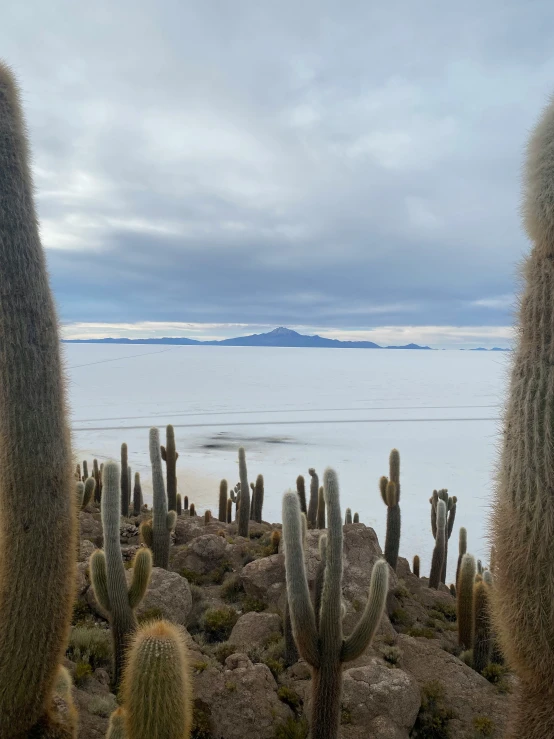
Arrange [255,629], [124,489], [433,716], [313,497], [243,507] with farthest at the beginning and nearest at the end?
[124,489] < [313,497] < [243,507] < [255,629] < [433,716]

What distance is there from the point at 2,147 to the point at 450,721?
5.72m

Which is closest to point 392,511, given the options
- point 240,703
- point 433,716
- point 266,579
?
point 266,579

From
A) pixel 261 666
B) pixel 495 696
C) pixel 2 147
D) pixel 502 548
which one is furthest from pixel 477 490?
pixel 2 147

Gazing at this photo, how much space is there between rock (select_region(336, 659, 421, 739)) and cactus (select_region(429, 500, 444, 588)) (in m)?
4.04

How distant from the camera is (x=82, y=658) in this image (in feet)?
15.3

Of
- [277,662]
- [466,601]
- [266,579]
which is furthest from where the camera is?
[266,579]

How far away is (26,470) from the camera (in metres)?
2.31

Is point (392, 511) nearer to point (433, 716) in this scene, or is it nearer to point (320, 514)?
point (320, 514)

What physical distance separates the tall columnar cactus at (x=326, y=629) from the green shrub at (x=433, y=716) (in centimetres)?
138

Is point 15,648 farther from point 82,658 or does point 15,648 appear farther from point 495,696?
point 495,696

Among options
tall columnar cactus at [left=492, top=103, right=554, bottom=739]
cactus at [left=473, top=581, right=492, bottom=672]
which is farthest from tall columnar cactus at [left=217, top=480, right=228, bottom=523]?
tall columnar cactus at [left=492, top=103, right=554, bottom=739]

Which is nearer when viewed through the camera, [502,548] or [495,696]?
[502,548]

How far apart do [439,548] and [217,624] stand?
4.53 meters

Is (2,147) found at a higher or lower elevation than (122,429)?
higher
